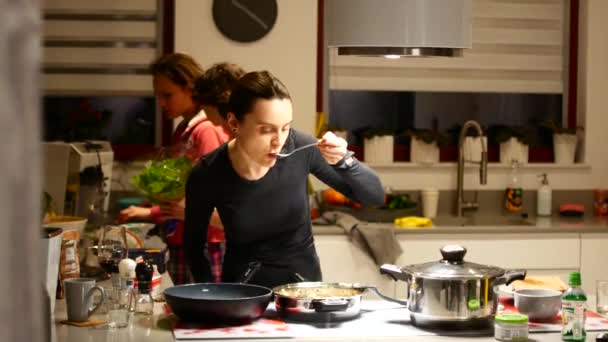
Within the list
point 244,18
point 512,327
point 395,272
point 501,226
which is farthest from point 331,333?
point 244,18

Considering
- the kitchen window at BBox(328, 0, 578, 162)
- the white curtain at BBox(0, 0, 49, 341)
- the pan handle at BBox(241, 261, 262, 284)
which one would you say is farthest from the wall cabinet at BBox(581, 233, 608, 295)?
the white curtain at BBox(0, 0, 49, 341)

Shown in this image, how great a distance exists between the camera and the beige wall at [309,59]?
5000 mm

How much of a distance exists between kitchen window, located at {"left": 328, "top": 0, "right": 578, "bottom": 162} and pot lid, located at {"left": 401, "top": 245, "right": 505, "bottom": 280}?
9.67 feet

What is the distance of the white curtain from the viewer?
0.75ft

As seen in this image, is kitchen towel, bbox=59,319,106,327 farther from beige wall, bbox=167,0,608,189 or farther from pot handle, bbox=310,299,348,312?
beige wall, bbox=167,0,608,189

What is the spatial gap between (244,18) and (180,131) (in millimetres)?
1357

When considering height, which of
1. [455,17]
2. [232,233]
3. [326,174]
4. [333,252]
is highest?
[455,17]

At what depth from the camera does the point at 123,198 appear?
4996mm

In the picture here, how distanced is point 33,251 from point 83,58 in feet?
16.6

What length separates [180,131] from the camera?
385 centimetres

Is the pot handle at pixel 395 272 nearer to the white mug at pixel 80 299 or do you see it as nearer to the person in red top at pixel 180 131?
the white mug at pixel 80 299

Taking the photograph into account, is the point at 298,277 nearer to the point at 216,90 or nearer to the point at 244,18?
the point at 216,90

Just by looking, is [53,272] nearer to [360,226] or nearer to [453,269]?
[453,269]

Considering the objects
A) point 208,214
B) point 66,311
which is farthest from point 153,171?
point 66,311
